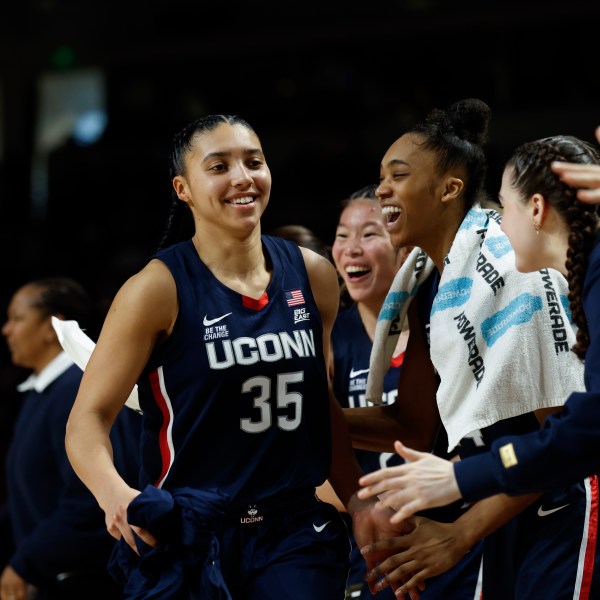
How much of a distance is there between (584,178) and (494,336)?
60 cm

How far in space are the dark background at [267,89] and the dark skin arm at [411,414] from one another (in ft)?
21.2

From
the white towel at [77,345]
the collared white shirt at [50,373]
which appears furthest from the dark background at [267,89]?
the white towel at [77,345]

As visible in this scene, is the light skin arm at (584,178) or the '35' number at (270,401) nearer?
the light skin arm at (584,178)

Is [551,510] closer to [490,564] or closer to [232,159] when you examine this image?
[490,564]

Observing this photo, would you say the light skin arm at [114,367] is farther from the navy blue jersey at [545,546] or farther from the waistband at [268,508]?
the navy blue jersey at [545,546]

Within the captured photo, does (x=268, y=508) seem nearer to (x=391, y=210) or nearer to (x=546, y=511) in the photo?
(x=546, y=511)

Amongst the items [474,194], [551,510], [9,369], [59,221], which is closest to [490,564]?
[551,510]

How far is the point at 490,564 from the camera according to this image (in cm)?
302

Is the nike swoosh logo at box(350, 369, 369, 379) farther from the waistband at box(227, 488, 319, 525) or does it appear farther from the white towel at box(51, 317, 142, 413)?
the waistband at box(227, 488, 319, 525)

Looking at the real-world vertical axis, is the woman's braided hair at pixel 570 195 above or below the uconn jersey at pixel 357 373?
above

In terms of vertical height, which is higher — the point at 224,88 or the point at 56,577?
the point at 224,88

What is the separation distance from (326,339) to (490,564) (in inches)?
31.2

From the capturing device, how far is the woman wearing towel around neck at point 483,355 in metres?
2.72

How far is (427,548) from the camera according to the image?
278 cm
